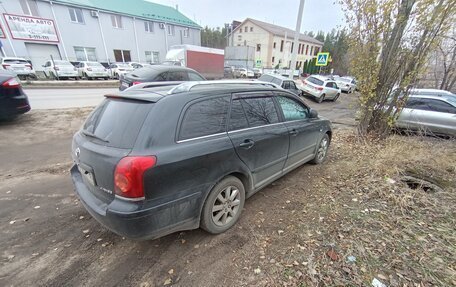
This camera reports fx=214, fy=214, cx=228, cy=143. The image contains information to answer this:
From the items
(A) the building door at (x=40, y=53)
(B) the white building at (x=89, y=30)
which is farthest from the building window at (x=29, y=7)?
(A) the building door at (x=40, y=53)

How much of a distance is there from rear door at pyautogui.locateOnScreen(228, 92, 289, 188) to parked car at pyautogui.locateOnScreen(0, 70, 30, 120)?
257 inches

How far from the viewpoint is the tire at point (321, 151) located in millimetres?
4422

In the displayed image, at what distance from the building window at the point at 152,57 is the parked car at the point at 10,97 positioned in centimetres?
2815

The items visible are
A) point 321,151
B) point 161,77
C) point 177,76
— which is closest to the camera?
point 321,151

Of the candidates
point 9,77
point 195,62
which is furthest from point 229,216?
point 195,62

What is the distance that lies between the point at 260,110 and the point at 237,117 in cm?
51

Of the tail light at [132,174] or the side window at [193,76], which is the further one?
the side window at [193,76]

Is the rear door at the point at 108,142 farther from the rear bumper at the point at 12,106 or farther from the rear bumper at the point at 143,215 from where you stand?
the rear bumper at the point at 12,106

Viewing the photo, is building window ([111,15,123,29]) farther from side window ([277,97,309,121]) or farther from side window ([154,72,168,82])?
side window ([277,97,309,121])

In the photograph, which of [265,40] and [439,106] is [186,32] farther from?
[439,106]

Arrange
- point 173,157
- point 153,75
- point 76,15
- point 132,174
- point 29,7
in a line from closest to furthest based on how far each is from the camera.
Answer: point 132,174
point 173,157
point 153,75
point 29,7
point 76,15

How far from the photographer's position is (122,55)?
28.8m

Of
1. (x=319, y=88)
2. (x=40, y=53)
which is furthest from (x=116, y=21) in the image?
(x=319, y=88)

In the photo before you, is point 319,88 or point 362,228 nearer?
point 362,228
